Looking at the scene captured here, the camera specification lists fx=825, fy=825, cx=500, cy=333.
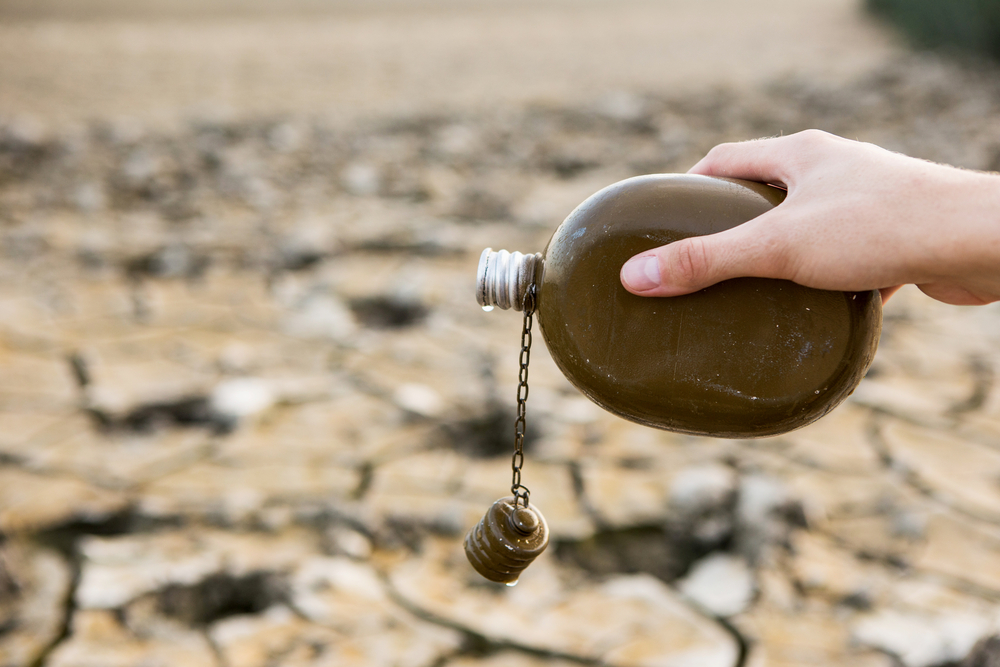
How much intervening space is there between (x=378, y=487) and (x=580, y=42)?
7.89 meters

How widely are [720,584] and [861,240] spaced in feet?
3.10

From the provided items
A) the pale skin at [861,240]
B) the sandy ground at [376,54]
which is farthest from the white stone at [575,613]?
the sandy ground at [376,54]

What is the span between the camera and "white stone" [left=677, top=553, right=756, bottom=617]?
158cm

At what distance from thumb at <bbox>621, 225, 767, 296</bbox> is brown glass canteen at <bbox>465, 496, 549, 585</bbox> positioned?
0.42 meters

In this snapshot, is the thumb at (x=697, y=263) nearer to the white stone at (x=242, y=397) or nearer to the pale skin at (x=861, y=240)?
the pale skin at (x=861, y=240)

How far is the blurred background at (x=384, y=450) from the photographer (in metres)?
1.53

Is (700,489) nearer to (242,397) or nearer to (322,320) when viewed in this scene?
(242,397)

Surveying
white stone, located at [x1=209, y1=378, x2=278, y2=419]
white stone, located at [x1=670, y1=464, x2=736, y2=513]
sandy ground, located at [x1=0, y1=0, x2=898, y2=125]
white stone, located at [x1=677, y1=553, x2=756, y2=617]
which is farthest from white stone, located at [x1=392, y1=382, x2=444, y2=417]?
sandy ground, located at [x1=0, y1=0, x2=898, y2=125]

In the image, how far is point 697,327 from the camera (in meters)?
0.95

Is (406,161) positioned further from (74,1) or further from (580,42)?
(74,1)

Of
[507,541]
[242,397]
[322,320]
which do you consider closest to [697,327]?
[507,541]

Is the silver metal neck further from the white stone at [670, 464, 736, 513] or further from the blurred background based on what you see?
the white stone at [670, 464, 736, 513]

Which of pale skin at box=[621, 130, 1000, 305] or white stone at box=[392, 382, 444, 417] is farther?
white stone at box=[392, 382, 444, 417]

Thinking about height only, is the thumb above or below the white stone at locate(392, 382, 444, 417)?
above
